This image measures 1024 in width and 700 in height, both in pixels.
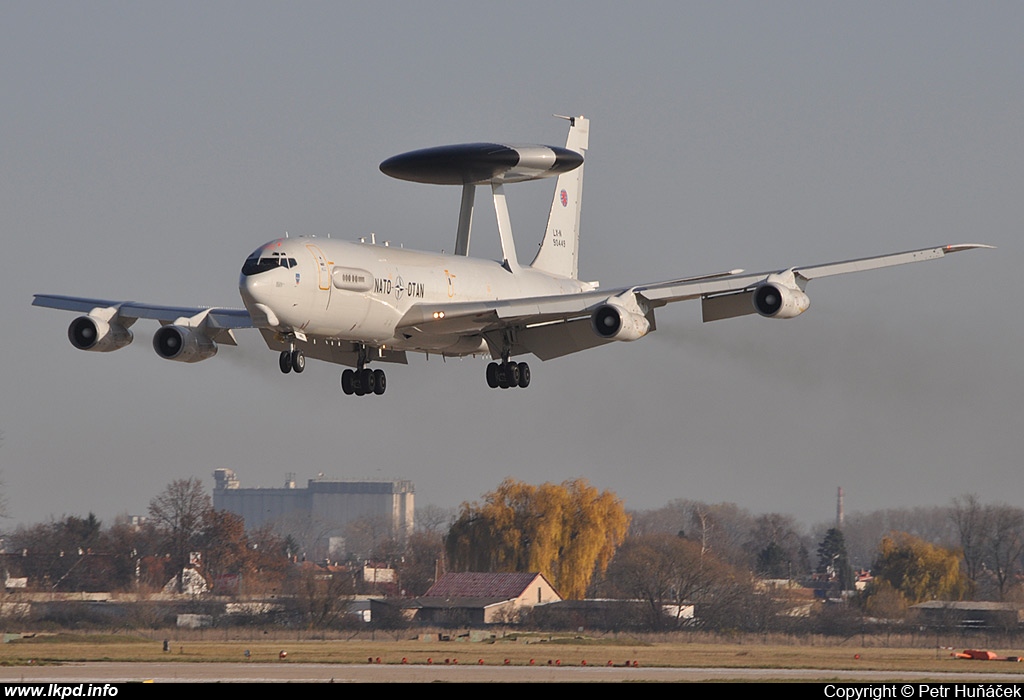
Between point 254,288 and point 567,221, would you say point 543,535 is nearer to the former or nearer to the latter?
point 567,221

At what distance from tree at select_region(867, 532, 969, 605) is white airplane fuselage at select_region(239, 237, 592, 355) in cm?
3901

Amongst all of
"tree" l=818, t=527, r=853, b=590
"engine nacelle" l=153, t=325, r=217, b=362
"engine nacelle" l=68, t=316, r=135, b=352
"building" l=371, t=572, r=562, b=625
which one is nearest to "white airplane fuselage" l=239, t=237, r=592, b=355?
"engine nacelle" l=153, t=325, r=217, b=362

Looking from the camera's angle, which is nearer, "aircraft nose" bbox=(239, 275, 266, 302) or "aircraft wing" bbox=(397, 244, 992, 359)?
"aircraft nose" bbox=(239, 275, 266, 302)

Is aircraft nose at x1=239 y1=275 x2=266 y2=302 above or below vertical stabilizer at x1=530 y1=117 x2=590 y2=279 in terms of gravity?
below

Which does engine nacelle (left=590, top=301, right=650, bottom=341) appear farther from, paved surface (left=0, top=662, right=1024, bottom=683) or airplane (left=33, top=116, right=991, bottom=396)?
paved surface (left=0, top=662, right=1024, bottom=683)

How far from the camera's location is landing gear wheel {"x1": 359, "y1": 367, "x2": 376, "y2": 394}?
198 feet

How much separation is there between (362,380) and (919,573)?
4441 centimetres

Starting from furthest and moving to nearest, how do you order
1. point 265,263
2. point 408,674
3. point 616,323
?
1. point 408,674
2. point 616,323
3. point 265,263

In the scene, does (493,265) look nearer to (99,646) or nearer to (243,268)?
(243,268)

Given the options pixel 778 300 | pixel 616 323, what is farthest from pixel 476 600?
pixel 778 300

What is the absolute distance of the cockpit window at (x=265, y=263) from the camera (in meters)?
51.6

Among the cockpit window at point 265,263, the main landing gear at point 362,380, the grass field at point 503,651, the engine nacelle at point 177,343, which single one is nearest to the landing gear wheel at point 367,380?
the main landing gear at point 362,380

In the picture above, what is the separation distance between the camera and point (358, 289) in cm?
5400
